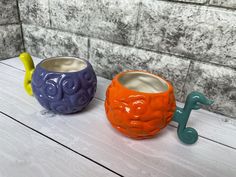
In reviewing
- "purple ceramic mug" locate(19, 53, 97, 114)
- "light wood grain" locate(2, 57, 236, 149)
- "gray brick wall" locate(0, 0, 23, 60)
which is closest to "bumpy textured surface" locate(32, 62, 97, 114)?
"purple ceramic mug" locate(19, 53, 97, 114)

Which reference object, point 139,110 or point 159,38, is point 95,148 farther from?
point 159,38

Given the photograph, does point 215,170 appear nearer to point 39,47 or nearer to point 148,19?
point 148,19

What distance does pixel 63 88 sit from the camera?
0.39m

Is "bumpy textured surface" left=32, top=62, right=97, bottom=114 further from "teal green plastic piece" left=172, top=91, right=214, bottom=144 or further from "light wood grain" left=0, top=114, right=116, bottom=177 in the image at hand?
"teal green plastic piece" left=172, top=91, right=214, bottom=144

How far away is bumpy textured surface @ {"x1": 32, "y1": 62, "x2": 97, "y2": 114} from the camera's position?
392 mm

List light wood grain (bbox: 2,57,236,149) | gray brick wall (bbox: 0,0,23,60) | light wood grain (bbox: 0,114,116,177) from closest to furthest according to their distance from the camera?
light wood grain (bbox: 0,114,116,177)
light wood grain (bbox: 2,57,236,149)
gray brick wall (bbox: 0,0,23,60)

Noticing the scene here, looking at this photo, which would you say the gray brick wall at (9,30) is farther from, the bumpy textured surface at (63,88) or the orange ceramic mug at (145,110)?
the orange ceramic mug at (145,110)

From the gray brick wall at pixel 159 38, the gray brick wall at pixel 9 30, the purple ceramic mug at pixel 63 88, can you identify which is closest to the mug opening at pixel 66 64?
the purple ceramic mug at pixel 63 88

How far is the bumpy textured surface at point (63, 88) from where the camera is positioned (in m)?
0.39

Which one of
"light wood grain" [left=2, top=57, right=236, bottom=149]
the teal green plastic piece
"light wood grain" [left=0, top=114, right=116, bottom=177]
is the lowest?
"light wood grain" [left=2, top=57, right=236, bottom=149]

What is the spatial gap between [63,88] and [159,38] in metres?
0.25

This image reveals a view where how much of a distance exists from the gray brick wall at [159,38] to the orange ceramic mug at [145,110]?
12 cm

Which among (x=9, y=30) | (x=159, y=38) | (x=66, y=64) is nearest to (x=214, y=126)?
(x=159, y=38)

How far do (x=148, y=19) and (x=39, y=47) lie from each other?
40 centimetres
